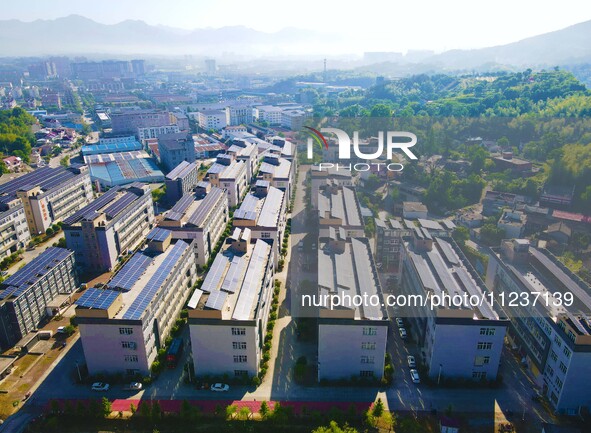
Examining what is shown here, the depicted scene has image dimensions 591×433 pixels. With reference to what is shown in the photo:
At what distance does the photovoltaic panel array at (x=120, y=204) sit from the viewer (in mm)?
12279

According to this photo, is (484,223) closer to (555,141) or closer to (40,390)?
(555,141)

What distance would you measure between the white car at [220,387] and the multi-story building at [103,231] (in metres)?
5.96

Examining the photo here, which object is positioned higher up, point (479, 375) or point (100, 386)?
point (479, 375)

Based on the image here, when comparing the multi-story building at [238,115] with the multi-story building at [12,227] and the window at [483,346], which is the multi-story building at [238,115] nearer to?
the multi-story building at [12,227]

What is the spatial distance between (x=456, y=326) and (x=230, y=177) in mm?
11262

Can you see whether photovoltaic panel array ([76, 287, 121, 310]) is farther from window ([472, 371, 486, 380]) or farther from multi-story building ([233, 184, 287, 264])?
window ([472, 371, 486, 380])

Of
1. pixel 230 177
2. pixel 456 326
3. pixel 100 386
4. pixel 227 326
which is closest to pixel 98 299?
pixel 100 386

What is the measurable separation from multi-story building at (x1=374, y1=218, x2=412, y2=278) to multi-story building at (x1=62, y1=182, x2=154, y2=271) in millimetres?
7574

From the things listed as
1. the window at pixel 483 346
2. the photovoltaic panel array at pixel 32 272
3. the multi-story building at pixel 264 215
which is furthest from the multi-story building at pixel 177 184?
the window at pixel 483 346

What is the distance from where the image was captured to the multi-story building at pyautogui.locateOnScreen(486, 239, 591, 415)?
6.94m

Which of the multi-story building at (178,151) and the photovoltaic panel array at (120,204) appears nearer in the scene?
the photovoltaic panel array at (120,204)

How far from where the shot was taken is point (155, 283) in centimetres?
884

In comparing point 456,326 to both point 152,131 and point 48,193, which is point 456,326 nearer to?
point 48,193

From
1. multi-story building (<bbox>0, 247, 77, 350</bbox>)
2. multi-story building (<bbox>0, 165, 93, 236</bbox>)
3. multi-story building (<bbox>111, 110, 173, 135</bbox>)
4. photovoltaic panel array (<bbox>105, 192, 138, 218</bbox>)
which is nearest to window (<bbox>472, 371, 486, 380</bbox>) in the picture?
multi-story building (<bbox>0, 247, 77, 350</bbox>)
